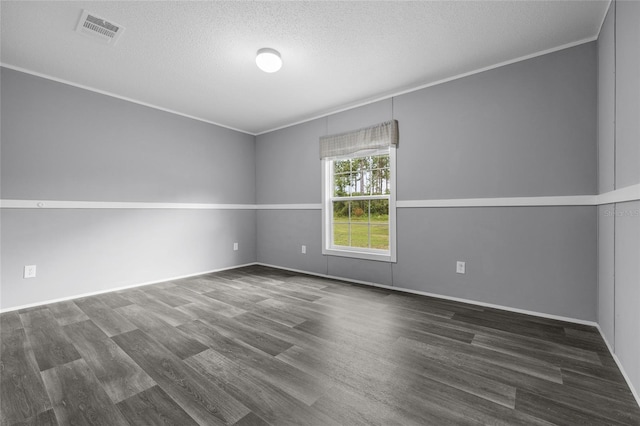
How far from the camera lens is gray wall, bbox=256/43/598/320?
95.3 inches

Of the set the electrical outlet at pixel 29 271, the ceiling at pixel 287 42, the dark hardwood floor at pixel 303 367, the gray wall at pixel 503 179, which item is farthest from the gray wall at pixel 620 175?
the electrical outlet at pixel 29 271

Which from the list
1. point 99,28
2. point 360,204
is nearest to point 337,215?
point 360,204

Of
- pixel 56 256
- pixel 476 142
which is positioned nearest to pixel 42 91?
pixel 56 256

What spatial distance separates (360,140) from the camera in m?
3.77

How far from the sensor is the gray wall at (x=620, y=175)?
5.09 feet

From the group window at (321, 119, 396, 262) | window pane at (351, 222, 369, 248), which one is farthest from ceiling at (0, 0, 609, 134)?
window pane at (351, 222, 369, 248)

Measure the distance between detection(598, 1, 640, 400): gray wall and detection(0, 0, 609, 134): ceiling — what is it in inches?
16.4

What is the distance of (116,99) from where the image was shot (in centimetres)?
354

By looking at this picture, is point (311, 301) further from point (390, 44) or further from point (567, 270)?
point (390, 44)

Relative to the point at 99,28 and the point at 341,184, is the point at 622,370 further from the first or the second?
the point at 99,28

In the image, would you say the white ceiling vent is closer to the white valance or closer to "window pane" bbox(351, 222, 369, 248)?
the white valance

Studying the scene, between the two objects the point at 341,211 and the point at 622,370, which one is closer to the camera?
the point at 622,370

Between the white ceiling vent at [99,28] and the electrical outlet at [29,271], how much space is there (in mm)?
2421

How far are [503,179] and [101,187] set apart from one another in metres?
4.62
